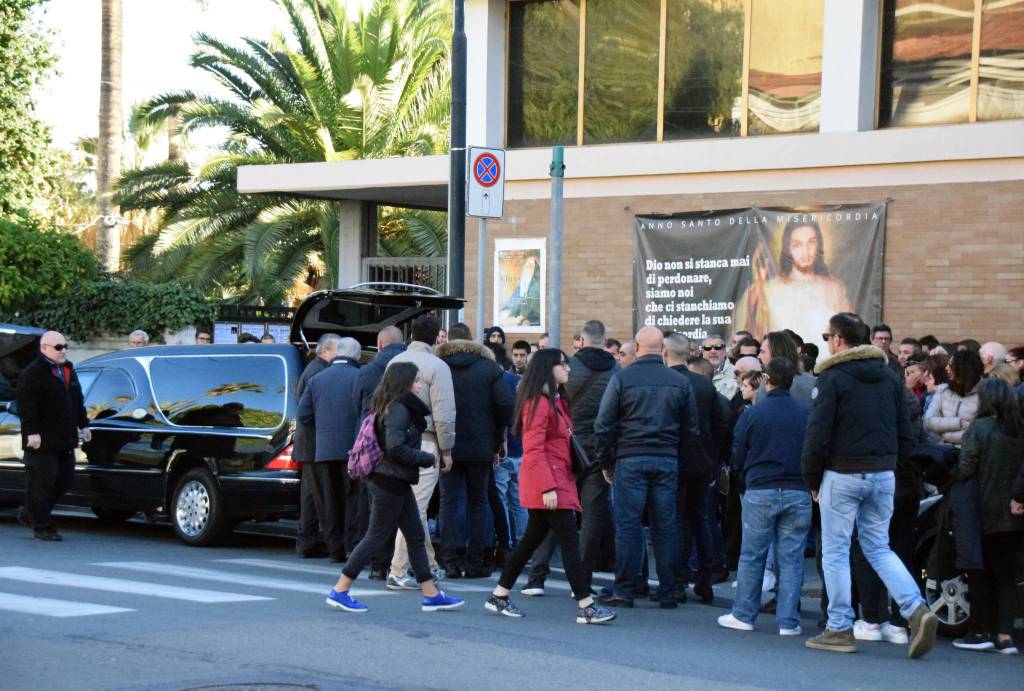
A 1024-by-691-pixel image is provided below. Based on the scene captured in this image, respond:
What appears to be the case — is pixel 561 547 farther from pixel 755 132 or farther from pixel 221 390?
pixel 755 132

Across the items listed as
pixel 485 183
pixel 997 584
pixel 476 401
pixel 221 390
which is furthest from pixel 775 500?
pixel 221 390

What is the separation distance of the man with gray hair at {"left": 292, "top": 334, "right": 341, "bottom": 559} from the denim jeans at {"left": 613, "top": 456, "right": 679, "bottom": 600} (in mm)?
3176

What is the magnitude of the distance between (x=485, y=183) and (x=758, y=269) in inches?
195

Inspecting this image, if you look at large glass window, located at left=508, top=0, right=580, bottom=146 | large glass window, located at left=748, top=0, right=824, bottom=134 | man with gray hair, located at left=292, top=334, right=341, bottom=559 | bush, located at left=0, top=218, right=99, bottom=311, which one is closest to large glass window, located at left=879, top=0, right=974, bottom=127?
large glass window, located at left=748, top=0, right=824, bottom=134

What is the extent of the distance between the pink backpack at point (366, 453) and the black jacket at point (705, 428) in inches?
82.6

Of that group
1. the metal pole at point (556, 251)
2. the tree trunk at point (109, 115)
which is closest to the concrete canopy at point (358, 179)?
the metal pole at point (556, 251)

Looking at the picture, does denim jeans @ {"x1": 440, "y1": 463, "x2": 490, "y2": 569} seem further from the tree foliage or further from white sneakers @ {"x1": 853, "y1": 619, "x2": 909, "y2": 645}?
the tree foliage

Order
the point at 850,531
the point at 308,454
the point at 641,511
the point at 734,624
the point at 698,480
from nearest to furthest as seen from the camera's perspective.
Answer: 1. the point at 850,531
2. the point at 734,624
3. the point at 641,511
4. the point at 698,480
5. the point at 308,454

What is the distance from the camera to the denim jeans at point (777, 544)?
8.97 meters

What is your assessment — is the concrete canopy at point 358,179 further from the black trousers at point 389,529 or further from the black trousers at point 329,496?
the black trousers at point 389,529

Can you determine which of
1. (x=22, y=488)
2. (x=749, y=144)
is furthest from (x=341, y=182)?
(x=22, y=488)

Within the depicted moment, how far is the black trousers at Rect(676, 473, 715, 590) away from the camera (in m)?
10.4

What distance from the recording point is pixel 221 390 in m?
13.0

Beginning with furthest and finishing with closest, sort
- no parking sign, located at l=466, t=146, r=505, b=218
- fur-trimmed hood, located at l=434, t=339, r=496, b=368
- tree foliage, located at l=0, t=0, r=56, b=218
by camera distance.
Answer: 1. tree foliage, located at l=0, t=0, r=56, b=218
2. no parking sign, located at l=466, t=146, r=505, b=218
3. fur-trimmed hood, located at l=434, t=339, r=496, b=368
